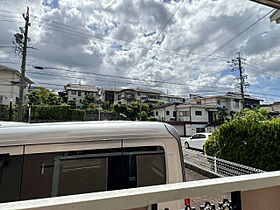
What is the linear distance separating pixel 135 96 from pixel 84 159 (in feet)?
127

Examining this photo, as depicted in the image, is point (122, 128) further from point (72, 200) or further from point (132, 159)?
point (72, 200)

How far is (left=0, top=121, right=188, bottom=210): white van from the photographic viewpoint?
1.27 m

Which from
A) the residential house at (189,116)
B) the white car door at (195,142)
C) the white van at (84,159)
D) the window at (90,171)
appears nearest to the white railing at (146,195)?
the white van at (84,159)

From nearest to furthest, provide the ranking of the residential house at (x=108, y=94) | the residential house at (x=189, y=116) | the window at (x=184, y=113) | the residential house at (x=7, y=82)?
the residential house at (x=7, y=82)
the residential house at (x=189, y=116)
the window at (x=184, y=113)
the residential house at (x=108, y=94)

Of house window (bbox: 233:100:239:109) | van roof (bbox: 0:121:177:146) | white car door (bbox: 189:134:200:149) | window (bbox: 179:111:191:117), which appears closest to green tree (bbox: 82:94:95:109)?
window (bbox: 179:111:191:117)

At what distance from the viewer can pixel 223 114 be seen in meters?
25.1

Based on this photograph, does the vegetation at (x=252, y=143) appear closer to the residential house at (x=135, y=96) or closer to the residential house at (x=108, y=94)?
the residential house at (x=135, y=96)

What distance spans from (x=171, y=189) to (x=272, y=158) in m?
4.49

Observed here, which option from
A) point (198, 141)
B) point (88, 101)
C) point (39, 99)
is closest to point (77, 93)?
point (88, 101)

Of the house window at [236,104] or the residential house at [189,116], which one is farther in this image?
the house window at [236,104]

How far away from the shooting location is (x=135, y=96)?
40.2 meters

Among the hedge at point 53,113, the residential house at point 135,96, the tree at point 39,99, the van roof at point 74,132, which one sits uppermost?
the residential house at point 135,96

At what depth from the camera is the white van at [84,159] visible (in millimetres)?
1273

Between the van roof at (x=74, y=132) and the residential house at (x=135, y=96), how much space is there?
118 ft
